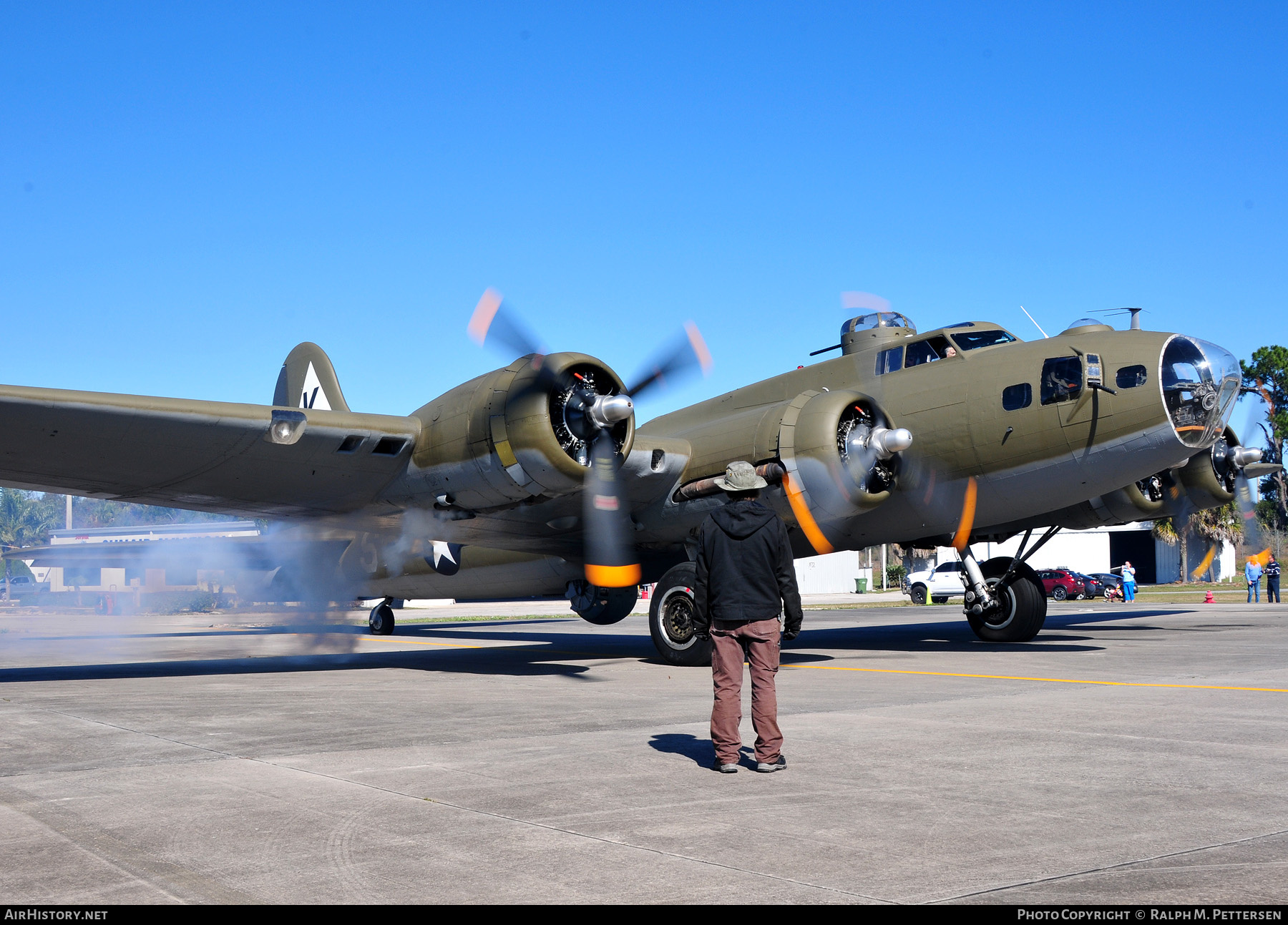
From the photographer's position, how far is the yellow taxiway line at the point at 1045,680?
1091 centimetres

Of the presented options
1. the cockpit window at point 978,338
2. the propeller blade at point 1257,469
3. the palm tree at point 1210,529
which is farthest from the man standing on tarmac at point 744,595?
the palm tree at point 1210,529

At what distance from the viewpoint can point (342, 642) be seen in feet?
70.0

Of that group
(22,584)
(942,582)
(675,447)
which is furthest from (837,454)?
(22,584)

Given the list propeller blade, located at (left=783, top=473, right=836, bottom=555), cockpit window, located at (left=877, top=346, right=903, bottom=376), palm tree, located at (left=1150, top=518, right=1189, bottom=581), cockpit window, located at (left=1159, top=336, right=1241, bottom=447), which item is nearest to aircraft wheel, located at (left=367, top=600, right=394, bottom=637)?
propeller blade, located at (left=783, top=473, right=836, bottom=555)

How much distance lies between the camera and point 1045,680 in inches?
473

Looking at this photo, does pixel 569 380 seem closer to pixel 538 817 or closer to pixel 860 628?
pixel 538 817

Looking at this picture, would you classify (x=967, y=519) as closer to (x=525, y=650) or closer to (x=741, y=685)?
(x=525, y=650)

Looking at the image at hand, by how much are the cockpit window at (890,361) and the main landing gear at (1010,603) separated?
4114 mm

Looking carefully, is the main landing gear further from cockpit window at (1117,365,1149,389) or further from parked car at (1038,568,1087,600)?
parked car at (1038,568,1087,600)

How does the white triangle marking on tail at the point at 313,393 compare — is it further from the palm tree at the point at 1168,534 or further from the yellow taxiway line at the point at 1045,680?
the palm tree at the point at 1168,534

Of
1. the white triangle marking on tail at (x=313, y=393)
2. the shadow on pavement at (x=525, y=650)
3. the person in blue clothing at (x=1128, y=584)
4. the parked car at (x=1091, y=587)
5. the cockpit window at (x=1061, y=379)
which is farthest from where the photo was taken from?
the parked car at (x=1091, y=587)

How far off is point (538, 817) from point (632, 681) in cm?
763

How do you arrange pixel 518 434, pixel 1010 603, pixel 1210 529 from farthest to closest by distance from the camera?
pixel 1210 529 → pixel 1010 603 → pixel 518 434

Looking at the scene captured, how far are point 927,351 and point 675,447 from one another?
415cm
